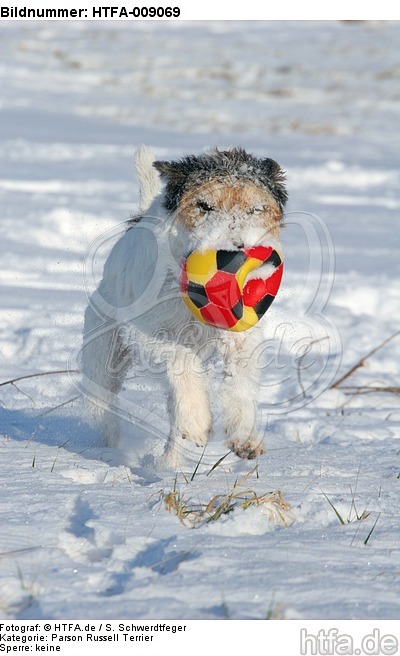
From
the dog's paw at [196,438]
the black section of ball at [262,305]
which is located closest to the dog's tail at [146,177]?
the black section of ball at [262,305]

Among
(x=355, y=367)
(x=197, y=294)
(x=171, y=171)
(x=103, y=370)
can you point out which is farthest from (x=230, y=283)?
(x=355, y=367)

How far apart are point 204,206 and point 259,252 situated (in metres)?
0.31

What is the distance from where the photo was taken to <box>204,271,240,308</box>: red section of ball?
333 cm

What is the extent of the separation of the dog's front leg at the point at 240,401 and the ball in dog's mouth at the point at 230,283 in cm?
38

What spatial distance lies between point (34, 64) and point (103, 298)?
1753 cm

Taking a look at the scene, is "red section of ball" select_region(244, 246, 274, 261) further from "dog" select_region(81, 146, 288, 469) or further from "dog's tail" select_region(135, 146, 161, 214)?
"dog's tail" select_region(135, 146, 161, 214)

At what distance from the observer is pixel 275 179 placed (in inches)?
151

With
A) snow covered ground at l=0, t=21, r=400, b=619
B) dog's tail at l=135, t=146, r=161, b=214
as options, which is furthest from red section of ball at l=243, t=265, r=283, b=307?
dog's tail at l=135, t=146, r=161, b=214

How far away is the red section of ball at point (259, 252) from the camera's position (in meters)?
3.34

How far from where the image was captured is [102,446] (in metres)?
4.58

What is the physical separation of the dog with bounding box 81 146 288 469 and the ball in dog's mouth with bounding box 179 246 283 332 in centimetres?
4

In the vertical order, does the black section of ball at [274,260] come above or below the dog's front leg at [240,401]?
above

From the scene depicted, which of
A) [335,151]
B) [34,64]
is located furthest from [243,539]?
[34,64]

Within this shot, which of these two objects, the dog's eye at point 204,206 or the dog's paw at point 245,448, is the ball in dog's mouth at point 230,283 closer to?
the dog's eye at point 204,206
